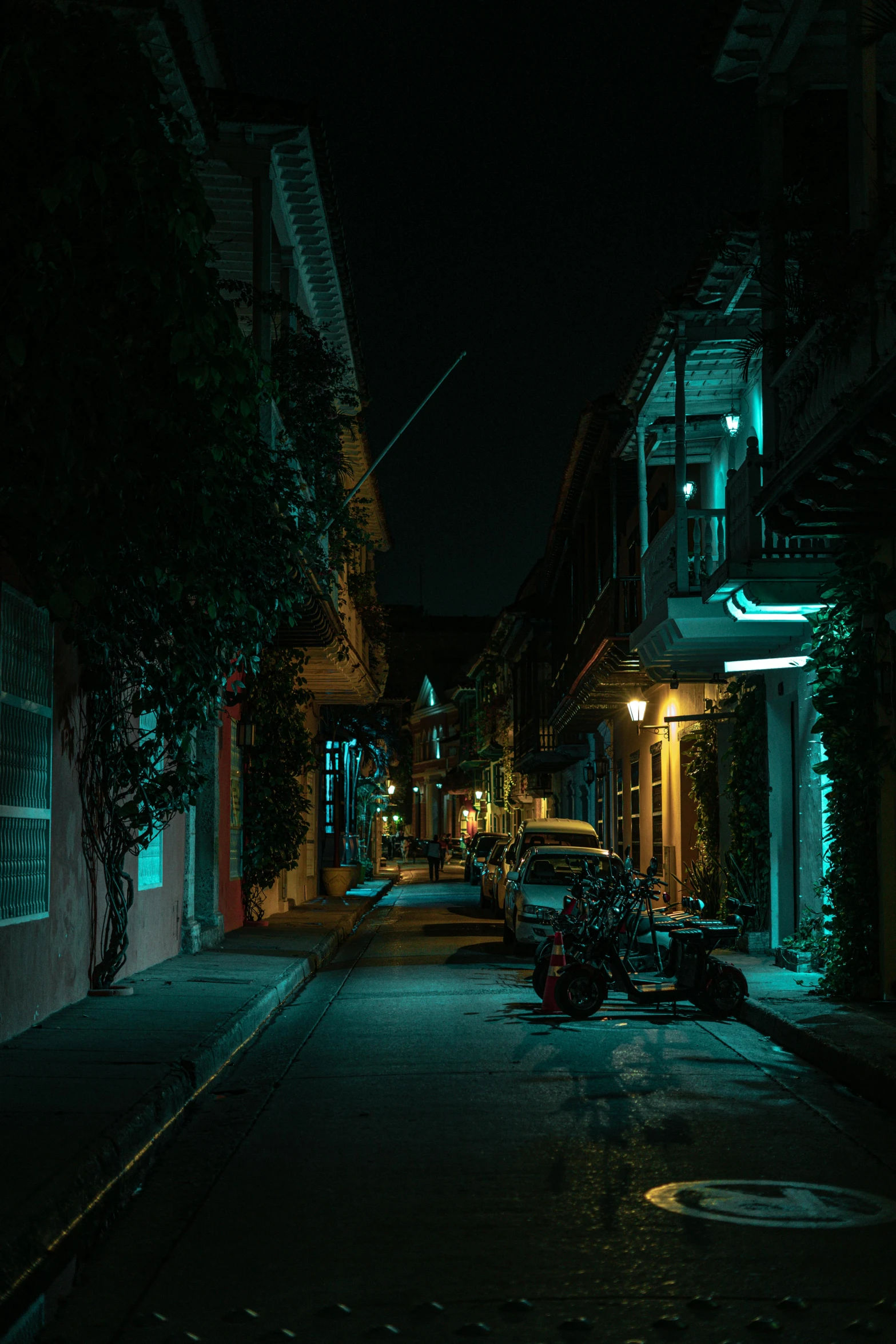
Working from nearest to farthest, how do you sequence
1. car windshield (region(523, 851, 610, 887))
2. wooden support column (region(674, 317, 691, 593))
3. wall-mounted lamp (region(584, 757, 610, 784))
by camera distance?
wooden support column (region(674, 317, 691, 593))
car windshield (region(523, 851, 610, 887))
wall-mounted lamp (region(584, 757, 610, 784))

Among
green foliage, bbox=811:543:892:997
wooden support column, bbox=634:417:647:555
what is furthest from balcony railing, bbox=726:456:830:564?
wooden support column, bbox=634:417:647:555

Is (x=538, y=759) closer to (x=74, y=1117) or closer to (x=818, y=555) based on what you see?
(x=818, y=555)

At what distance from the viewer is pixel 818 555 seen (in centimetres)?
1334

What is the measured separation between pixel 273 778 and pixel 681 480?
10.3 meters

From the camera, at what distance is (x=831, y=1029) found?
34.7ft

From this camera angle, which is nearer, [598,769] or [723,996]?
[723,996]

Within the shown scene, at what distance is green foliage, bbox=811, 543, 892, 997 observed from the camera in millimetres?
12352

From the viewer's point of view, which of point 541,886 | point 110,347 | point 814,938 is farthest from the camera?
point 541,886

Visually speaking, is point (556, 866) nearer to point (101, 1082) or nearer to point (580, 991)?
point (580, 991)

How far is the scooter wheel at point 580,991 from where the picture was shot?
1216 cm

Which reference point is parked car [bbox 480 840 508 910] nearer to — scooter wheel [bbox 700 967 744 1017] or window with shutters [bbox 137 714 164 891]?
window with shutters [bbox 137 714 164 891]

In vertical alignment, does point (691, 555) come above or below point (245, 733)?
above

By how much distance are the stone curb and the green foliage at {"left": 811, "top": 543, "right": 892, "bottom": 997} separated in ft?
3.35

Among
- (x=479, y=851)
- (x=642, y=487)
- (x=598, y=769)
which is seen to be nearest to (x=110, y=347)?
(x=642, y=487)
